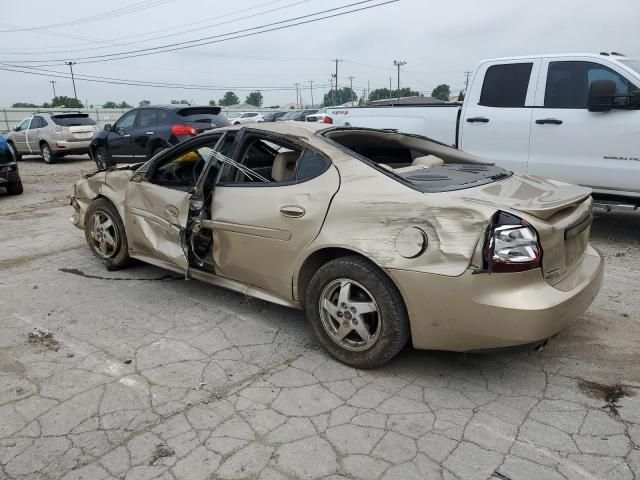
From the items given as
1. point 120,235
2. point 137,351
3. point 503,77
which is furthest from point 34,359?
point 503,77

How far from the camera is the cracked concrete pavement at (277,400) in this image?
2.40 m

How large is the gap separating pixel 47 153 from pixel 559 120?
15.7m

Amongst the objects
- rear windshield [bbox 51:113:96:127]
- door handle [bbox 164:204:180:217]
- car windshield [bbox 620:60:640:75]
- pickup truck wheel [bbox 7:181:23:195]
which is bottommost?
pickup truck wheel [bbox 7:181:23:195]

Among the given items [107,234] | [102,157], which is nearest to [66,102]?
[102,157]

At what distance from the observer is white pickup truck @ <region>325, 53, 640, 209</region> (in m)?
5.43

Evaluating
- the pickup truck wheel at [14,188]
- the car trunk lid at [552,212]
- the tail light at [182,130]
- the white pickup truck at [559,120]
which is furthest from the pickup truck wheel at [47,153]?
the car trunk lid at [552,212]

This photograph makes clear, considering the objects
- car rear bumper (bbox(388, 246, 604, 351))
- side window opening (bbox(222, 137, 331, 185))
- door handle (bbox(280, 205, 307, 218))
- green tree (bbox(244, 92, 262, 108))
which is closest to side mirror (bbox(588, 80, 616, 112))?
car rear bumper (bbox(388, 246, 604, 351))

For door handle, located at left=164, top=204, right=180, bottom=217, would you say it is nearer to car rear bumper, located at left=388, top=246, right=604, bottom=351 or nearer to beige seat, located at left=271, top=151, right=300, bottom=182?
beige seat, located at left=271, top=151, right=300, bottom=182

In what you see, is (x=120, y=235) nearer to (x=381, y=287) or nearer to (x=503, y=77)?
(x=381, y=287)

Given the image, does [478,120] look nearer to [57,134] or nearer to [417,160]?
[417,160]

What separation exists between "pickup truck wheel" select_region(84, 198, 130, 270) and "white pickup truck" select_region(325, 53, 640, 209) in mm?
4193

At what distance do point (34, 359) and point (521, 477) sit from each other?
3.07 metres

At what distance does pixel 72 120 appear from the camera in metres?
16.1

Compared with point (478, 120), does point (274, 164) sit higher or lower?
lower
